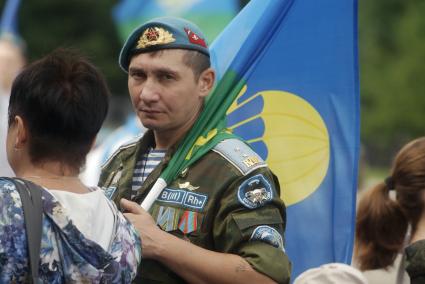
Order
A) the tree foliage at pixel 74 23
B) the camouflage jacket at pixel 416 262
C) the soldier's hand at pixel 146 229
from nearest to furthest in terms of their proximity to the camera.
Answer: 1. the soldier's hand at pixel 146 229
2. the camouflage jacket at pixel 416 262
3. the tree foliage at pixel 74 23

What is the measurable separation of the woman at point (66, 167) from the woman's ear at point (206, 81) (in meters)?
0.72

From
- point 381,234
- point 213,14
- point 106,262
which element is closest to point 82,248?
point 106,262

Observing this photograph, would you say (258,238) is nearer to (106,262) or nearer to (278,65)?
(106,262)

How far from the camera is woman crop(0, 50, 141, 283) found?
3059 mm

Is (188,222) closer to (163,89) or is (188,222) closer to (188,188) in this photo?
(188,188)

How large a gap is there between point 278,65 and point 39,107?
153cm

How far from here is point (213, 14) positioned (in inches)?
444

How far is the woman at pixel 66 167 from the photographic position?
3059 millimetres

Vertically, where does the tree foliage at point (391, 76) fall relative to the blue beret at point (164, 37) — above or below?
below

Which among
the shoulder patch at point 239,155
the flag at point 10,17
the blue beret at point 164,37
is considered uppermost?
the blue beret at point 164,37

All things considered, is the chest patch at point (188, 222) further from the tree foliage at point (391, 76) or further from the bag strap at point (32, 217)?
the tree foliage at point (391, 76)

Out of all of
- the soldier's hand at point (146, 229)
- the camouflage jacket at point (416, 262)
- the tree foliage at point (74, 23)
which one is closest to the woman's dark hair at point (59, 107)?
the soldier's hand at point (146, 229)

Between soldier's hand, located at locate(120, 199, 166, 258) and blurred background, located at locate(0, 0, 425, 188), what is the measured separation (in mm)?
37157

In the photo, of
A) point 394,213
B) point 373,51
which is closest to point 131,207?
point 394,213
